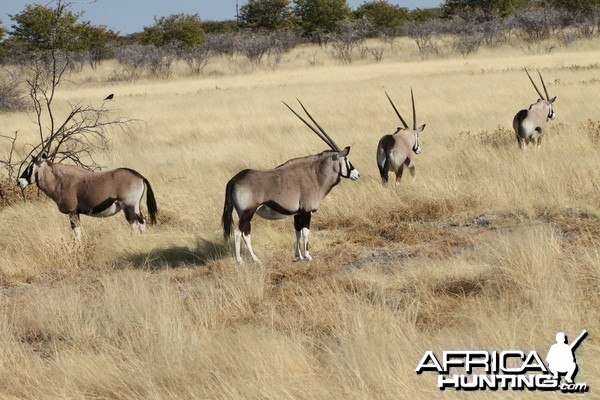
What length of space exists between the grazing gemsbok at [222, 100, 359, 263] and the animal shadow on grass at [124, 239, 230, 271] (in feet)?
1.73

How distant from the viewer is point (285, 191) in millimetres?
6941

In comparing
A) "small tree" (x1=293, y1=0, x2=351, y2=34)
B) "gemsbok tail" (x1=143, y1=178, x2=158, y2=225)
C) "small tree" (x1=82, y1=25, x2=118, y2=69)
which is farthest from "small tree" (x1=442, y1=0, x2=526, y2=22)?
"gemsbok tail" (x1=143, y1=178, x2=158, y2=225)

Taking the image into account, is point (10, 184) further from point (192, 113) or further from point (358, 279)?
point (192, 113)

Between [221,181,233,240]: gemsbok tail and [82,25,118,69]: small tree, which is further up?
[82,25,118,69]: small tree

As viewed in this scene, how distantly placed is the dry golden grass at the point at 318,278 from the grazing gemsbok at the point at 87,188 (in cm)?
35

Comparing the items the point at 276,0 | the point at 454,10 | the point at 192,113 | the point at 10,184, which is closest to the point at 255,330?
the point at 10,184

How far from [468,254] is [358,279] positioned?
4.02ft

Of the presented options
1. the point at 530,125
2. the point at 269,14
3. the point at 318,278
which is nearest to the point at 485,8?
the point at 269,14

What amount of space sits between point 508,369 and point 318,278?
2.58 m

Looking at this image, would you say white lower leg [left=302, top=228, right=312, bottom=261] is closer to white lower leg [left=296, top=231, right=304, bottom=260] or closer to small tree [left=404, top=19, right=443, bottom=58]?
white lower leg [left=296, top=231, right=304, bottom=260]

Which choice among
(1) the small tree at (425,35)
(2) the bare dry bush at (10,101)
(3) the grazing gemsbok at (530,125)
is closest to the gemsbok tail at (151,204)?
(3) the grazing gemsbok at (530,125)

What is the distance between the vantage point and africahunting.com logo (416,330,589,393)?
3801 millimetres

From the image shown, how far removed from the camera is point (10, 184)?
429 inches

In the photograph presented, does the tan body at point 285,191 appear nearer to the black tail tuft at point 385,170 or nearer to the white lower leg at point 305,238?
the white lower leg at point 305,238
